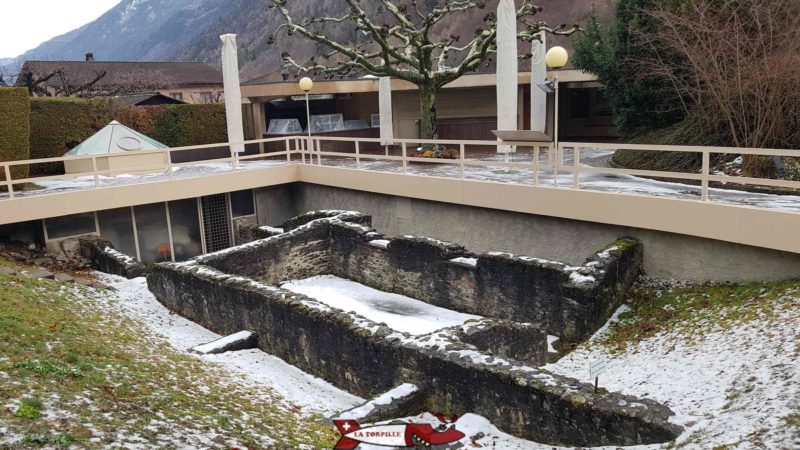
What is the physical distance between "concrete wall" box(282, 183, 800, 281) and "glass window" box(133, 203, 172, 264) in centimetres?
323

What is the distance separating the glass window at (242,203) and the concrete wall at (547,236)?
0.40 metres

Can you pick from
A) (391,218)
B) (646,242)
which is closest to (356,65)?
(391,218)

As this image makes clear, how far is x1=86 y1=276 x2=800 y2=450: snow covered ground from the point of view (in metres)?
5.98

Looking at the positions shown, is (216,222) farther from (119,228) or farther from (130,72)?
(130,72)

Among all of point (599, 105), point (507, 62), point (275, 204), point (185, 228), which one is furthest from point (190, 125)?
point (599, 105)

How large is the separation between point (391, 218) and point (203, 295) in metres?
6.59

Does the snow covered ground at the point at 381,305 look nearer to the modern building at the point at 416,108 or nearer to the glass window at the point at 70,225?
the glass window at the point at 70,225

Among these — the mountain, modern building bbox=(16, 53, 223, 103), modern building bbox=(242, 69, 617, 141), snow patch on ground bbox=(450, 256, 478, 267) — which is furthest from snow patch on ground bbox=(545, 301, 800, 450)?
the mountain

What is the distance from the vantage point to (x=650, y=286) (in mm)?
11562

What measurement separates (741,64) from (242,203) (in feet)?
46.1

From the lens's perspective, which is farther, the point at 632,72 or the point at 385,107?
the point at 385,107

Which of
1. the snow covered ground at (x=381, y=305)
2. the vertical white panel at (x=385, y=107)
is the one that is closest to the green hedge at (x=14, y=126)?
the snow covered ground at (x=381, y=305)

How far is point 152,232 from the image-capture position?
58.6ft

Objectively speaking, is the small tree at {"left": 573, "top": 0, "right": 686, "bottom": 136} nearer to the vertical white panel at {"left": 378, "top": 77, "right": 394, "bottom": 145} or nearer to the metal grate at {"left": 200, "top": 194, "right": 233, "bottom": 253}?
the vertical white panel at {"left": 378, "top": 77, "right": 394, "bottom": 145}
